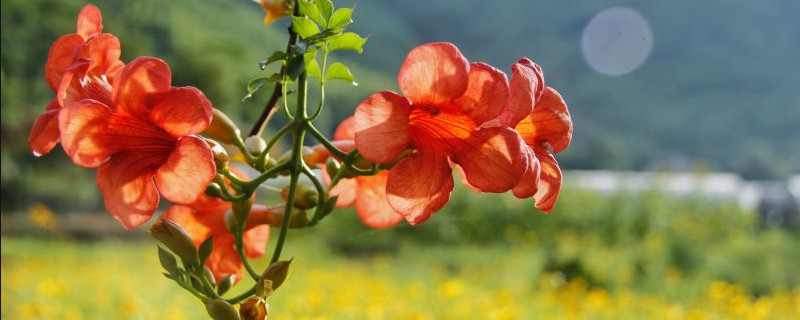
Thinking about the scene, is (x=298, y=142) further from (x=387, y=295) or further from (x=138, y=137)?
(x=387, y=295)

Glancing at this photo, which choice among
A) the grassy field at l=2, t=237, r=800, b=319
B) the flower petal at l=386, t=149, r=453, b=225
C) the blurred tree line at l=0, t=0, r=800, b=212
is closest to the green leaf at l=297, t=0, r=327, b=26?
the flower petal at l=386, t=149, r=453, b=225

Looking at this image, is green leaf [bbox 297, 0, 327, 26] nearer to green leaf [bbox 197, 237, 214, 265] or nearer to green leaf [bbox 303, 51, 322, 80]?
green leaf [bbox 303, 51, 322, 80]

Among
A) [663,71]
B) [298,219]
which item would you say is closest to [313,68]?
[298,219]

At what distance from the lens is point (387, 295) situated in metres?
2.85

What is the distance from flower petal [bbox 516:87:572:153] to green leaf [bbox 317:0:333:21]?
0.13 metres

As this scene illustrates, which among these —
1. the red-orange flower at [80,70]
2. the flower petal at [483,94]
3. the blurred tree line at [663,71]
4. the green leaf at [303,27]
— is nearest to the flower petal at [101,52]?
the red-orange flower at [80,70]

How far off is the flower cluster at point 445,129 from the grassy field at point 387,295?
1.73 metres

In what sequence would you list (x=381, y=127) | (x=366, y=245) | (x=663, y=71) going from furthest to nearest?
(x=663, y=71) → (x=366, y=245) → (x=381, y=127)

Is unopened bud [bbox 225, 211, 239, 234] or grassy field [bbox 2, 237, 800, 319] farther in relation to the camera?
grassy field [bbox 2, 237, 800, 319]

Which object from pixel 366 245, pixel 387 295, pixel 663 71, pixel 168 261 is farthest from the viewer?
pixel 663 71

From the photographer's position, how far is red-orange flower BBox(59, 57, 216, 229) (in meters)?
0.40

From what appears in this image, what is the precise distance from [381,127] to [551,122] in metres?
0.12

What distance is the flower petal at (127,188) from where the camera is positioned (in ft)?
1.36

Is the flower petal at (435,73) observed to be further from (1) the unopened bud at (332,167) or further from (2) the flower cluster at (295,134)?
(1) the unopened bud at (332,167)
